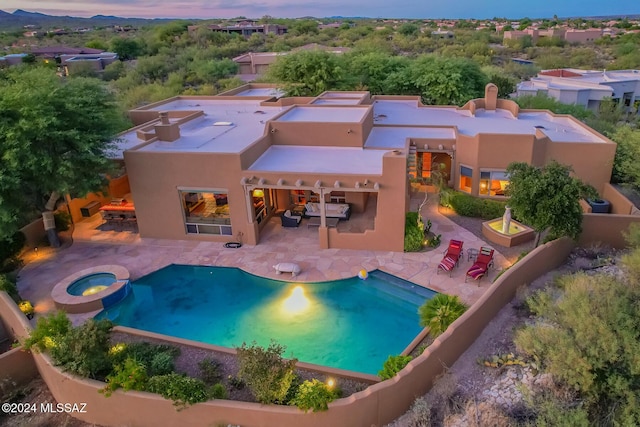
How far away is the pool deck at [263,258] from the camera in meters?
16.4

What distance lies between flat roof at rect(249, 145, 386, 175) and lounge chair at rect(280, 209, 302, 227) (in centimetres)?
248

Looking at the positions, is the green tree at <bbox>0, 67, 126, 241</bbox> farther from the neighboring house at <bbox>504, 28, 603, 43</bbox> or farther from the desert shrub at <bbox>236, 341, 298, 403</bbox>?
the neighboring house at <bbox>504, 28, 603, 43</bbox>

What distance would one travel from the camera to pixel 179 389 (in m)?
10.2

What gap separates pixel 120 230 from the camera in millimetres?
21219

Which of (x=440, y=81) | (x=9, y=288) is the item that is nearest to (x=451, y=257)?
(x=9, y=288)

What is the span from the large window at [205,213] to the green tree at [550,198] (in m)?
11.4

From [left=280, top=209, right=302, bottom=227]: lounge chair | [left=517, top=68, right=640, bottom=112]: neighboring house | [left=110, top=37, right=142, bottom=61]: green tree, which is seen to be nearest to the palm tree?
[left=280, top=209, right=302, bottom=227]: lounge chair

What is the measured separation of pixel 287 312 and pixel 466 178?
41.2ft

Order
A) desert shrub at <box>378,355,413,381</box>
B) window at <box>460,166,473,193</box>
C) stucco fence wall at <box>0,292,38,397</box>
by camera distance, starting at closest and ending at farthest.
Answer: desert shrub at <box>378,355,413,381</box>, stucco fence wall at <box>0,292,38,397</box>, window at <box>460,166,473,193</box>

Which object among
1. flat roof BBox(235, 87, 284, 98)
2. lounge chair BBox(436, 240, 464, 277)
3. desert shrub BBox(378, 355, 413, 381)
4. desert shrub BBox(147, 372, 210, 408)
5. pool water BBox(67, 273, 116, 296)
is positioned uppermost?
flat roof BBox(235, 87, 284, 98)

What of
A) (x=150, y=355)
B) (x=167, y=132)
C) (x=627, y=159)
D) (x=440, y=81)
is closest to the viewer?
(x=150, y=355)

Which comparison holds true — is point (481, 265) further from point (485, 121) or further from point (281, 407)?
point (485, 121)

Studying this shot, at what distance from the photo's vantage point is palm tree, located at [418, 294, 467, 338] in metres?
12.5

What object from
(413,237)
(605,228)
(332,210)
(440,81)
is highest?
(440,81)
